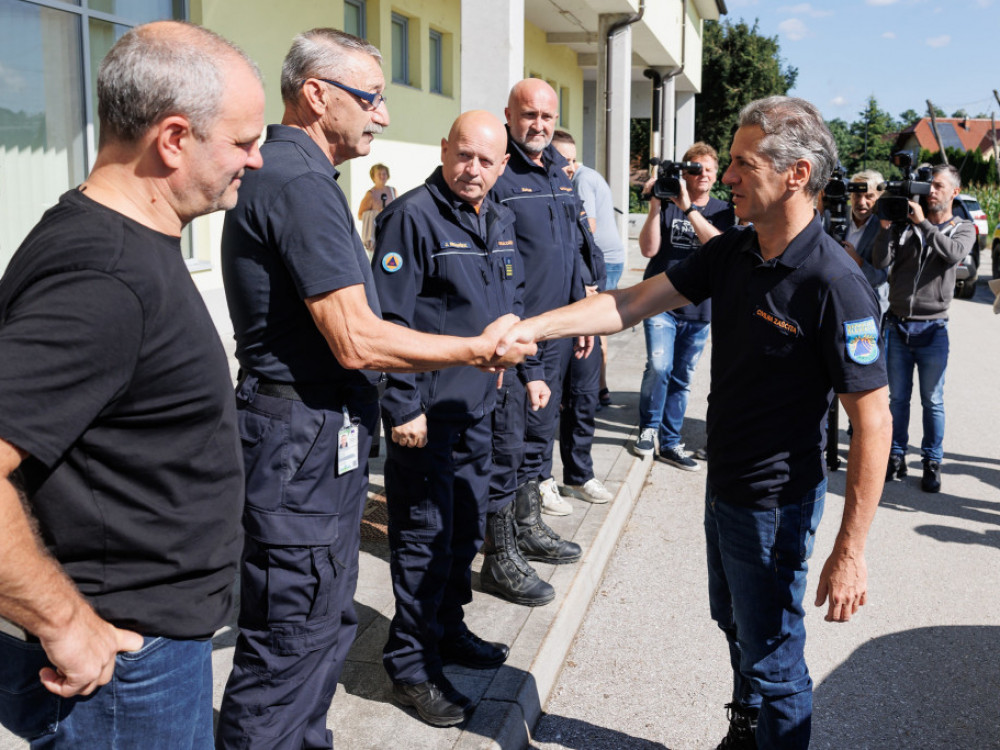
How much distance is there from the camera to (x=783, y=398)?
2.75 m

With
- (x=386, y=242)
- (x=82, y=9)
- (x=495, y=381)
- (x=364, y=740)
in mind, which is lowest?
(x=364, y=740)

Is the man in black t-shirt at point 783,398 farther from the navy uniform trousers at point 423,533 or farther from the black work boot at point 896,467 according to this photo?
the black work boot at point 896,467

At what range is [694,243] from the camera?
261 inches

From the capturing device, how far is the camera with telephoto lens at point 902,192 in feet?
21.0

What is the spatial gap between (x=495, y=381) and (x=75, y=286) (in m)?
2.35

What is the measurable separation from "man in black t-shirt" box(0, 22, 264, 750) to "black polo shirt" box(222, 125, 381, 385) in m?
0.54

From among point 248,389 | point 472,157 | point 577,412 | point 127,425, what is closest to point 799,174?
point 472,157

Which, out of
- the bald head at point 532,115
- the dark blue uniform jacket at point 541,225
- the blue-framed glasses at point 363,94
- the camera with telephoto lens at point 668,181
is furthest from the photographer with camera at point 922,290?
the blue-framed glasses at point 363,94

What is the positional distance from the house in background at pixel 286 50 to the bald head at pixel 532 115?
2.65 metres

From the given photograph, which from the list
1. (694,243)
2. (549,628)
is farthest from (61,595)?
(694,243)

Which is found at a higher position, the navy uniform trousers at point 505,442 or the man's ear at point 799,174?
the man's ear at point 799,174

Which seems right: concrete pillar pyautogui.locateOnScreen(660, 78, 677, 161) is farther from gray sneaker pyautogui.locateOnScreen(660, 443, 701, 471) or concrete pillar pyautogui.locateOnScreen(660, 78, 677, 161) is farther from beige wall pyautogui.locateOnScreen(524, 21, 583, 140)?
gray sneaker pyautogui.locateOnScreen(660, 443, 701, 471)

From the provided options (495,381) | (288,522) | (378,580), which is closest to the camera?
(288,522)

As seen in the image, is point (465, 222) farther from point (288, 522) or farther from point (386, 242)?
point (288, 522)
